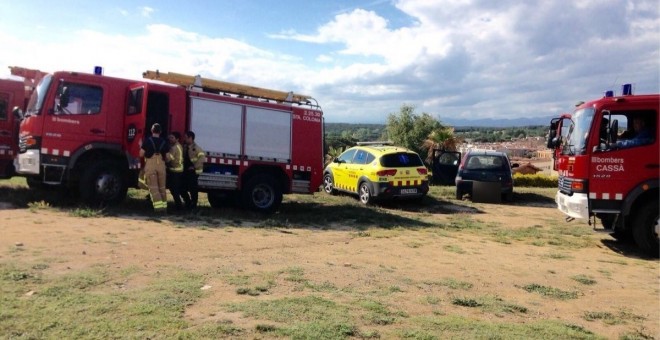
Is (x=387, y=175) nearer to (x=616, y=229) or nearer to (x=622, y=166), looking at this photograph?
(x=616, y=229)

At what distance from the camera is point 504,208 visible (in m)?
14.4

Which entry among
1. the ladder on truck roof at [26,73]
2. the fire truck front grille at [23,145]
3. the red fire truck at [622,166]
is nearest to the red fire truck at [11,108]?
the ladder on truck roof at [26,73]

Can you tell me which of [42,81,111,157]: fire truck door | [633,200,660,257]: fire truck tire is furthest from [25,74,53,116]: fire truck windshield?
[633,200,660,257]: fire truck tire

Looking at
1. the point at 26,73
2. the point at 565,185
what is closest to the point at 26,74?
the point at 26,73

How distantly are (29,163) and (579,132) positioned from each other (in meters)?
10.3

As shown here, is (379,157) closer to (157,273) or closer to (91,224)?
(91,224)

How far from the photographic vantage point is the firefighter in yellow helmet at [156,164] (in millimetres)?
9477

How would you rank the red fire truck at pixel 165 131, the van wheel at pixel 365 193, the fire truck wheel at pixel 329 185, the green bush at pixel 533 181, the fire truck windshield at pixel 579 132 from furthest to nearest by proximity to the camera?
the green bush at pixel 533 181, the fire truck wheel at pixel 329 185, the van wheel at pixel 365 193, the red fire truck at pixel 165 131, the fire truck windshield at pixel 579 132

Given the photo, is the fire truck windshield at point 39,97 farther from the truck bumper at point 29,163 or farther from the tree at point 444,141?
the tree at point 444,141

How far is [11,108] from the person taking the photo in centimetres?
1211

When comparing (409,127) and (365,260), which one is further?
(409,127)

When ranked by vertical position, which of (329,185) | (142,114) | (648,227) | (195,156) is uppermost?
(142,114)

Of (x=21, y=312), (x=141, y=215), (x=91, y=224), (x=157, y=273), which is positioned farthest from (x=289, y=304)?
(x=141, y=215)

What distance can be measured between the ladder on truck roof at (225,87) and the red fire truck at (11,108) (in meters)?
3.46
